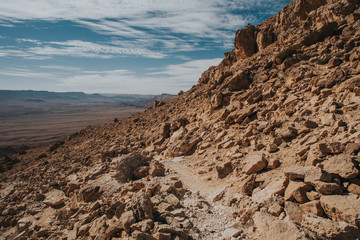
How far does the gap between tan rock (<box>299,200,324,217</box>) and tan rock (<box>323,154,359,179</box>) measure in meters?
1.11

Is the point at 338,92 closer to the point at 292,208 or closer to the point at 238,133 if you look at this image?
the point at 238,133

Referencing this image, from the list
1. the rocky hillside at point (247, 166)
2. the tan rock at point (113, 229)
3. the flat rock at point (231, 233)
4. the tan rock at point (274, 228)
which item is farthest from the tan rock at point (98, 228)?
the tan rock at point (274, 228)

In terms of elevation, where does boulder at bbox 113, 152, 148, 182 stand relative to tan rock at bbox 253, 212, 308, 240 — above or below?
below

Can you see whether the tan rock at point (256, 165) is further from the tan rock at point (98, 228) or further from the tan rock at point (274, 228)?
the tan rock at point (98, 228)

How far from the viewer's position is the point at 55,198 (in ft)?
39.2

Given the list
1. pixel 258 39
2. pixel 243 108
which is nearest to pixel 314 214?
pixel 243 108

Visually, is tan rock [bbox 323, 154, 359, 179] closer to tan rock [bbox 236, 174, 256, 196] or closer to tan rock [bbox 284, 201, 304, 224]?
tan rock [bbox 284, 201, 304, 224]

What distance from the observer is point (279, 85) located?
42.2 feet

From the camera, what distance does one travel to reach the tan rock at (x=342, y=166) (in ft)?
18.3

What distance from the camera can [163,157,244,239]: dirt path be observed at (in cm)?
622

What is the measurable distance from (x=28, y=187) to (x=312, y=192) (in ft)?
54.8

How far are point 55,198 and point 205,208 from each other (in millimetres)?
9417

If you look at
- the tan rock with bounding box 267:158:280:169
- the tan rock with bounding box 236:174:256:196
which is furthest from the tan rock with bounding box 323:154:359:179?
the tan rock with bounding box 236:174:256:196

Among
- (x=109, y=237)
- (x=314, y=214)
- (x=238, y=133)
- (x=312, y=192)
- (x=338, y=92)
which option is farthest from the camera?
(x=238, y=133)
